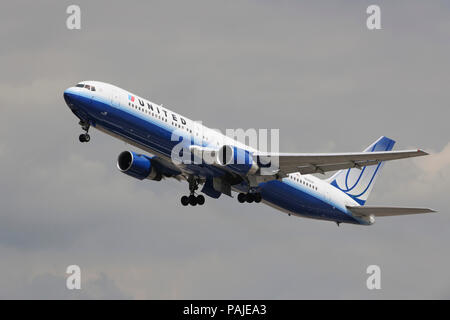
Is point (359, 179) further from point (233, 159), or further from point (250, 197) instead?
point (233, 159)

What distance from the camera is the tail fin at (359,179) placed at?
68.9 m

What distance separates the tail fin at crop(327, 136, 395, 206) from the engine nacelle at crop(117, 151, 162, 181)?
15.5 metres

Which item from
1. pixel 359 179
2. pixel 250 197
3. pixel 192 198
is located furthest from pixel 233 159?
pixel 359 179

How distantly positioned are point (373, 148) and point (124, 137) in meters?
24.9

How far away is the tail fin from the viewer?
6888 centimetres

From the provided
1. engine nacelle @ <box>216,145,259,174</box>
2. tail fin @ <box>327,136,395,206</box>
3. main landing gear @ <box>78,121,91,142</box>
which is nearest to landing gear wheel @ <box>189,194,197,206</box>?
engine nacelle @ <box>216,145,259,174</box>

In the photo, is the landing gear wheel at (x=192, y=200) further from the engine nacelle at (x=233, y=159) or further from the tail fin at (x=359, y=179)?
the tail fin at (x=359, y=179)

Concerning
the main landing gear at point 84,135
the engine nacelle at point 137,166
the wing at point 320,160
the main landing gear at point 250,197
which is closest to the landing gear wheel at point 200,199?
the engine nacelle at point 137,166

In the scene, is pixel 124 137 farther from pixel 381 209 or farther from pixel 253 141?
pixel 381 209

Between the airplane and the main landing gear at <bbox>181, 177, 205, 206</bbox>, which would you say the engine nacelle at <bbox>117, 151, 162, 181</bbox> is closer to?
the airplane

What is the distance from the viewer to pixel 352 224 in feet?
220
